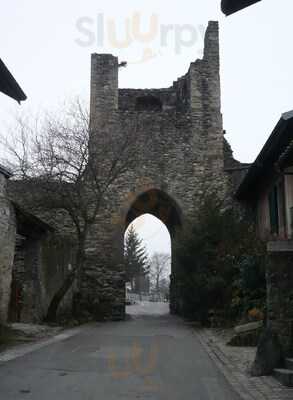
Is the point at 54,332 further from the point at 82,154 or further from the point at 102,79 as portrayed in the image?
the point at 102,79

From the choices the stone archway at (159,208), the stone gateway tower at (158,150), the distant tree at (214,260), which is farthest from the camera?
the stone archway at (159,208)

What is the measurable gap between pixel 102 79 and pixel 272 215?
33.8ft

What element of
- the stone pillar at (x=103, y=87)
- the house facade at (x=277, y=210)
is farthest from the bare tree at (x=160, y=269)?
the house facade at (x=277, y=210)

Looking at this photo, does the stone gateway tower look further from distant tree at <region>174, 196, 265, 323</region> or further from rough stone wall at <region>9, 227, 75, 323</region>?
distant tree at <region>174, 196, 265, 323</region>

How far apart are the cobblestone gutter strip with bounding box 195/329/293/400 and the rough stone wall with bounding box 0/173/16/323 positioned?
184 inches

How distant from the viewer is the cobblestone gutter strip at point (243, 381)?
239 inches

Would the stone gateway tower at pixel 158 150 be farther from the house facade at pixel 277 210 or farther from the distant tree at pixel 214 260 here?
the distant tree at pixel 214 260

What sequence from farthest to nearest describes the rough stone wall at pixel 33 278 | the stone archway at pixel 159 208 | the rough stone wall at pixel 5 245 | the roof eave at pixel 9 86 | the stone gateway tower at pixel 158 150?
the stone archway at pixel 159 208 < the stone gateway tower at pixel 158 150 < the rough stone wall at pixel 33 278 < the rough stone wall at pixel 5 245 < the roof eave at pixel 9 86

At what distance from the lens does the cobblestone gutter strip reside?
19.9 ft

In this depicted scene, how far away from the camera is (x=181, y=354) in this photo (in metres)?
9.40

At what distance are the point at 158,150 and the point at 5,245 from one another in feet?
35.2

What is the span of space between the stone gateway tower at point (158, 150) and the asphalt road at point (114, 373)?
908cm

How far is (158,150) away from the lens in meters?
21.3

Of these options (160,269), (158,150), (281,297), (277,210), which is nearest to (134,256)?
(160,269)
